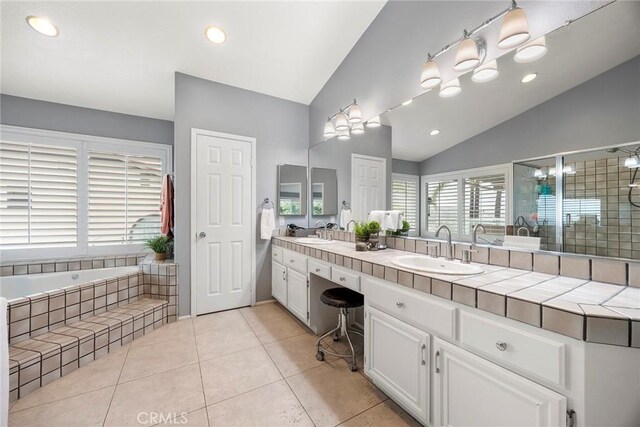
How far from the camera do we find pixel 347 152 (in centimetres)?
284

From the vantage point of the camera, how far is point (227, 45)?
251 centimetres

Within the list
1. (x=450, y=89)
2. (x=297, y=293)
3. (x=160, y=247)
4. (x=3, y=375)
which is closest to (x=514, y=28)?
(x=450, y=89)

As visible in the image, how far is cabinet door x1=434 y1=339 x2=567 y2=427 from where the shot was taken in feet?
2.86

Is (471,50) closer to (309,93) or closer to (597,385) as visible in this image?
(597,385)

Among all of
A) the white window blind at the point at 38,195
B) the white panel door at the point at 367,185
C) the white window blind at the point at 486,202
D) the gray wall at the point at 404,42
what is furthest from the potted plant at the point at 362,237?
the white window blind at the point at 38,195

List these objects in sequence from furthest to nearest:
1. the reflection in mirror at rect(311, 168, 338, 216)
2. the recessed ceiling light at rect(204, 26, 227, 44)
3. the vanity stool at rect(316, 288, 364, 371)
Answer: the reflection in mirror at rect(311, 168, 338, 216) < the recessed ceiling light at rect(204, 26, 227, 44) < the vanity stool at rect(316, 288, 364, 371)

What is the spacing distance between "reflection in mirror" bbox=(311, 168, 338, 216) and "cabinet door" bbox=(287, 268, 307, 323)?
91 cm

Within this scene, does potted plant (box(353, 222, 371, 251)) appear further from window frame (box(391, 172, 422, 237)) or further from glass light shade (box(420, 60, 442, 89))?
glass light shade (box(420, 60, 442, 89))

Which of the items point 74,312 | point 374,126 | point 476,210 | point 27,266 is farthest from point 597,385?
point 27,266

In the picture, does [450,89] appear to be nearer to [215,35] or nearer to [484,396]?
[484,396]

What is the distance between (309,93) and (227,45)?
45.5 inches

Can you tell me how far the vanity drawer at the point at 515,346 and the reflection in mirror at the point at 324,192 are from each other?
208cm

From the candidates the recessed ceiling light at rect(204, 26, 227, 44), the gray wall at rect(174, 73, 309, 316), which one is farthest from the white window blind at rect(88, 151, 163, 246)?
the recessed ceiling light at rect(204, 26, 227, 44)

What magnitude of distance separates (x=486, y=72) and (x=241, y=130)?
2534mm
